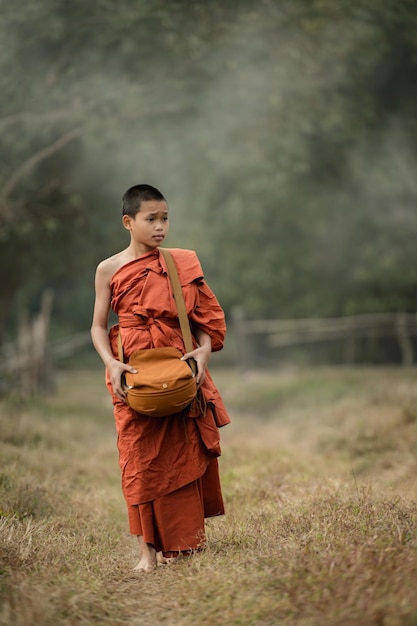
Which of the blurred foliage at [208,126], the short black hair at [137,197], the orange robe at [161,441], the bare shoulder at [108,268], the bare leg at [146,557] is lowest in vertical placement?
the bare leg at [146,557]

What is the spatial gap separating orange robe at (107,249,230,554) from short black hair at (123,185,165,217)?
11.1 inches

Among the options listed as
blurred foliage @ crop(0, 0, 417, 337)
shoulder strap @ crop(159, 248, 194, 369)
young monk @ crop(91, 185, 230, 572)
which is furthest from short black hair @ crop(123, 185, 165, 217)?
blurred foliage @ crop(0, 0, 417, 337)

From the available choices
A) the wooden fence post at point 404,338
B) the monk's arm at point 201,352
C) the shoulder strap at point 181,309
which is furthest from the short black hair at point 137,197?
the wooden fence post at point 404,338

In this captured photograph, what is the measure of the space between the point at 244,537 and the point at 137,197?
1.73 m

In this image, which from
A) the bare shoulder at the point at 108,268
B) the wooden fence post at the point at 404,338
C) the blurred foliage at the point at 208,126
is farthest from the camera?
the wooden fence post at the point at 404,338

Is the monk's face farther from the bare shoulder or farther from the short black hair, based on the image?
the bare shoulder

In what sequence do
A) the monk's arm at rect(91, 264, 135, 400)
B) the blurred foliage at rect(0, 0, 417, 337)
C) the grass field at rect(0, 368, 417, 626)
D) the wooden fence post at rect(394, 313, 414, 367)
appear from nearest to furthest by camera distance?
the grass field at rect(0, 368, 417, 626), the monk's arm at rect(91, 264, 135, 400), the blurred foliage at rect(0, 0, 417, 337), the wooden fence post at rect(394, 313, 414, 367)

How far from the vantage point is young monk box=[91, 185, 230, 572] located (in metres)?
4.16

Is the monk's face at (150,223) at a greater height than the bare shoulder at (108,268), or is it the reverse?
the monk's face at (150,223)

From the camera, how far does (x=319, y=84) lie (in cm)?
1397

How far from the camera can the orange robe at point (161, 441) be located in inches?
164

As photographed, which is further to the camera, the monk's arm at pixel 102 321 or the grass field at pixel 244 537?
the monk's arm at pixel 102 321

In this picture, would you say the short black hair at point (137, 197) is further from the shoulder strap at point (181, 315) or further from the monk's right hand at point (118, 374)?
the monk's right hand at point (118, 374)

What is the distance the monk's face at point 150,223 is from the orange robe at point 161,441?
0.12 m
